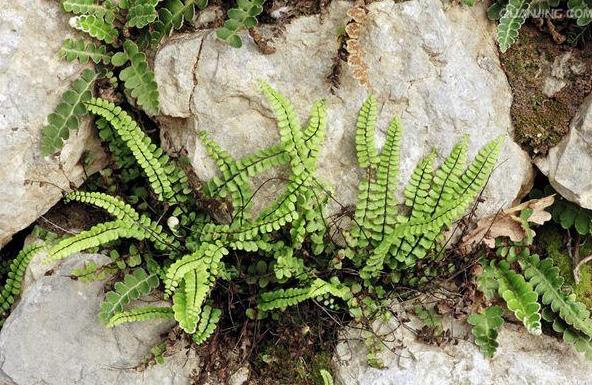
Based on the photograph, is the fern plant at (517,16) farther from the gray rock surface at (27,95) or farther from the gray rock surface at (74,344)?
the gray rock surface at (74,344)

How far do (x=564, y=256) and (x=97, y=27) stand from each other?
4116mm

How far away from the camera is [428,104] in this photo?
5.25 m

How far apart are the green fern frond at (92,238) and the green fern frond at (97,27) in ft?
4.73

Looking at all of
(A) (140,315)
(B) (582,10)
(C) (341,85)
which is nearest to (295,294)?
(A) (140,315)

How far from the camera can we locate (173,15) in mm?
5242

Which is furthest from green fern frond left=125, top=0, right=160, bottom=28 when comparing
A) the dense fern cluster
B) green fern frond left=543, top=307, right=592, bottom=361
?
green fern frond left=543, top=307, right=592, bottom=361

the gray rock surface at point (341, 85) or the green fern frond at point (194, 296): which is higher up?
the gray rock surface at point (341, 85)

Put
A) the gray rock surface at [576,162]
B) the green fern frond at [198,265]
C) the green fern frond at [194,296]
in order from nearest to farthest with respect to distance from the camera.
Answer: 1. the green fern frond at [194,296]
2. the green fern frond at [198,265]
3. the gray rock surface at [576,162]

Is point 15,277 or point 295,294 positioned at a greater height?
point 295,294

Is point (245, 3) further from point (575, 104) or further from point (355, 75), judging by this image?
point (575, 104)

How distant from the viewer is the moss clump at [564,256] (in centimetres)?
536

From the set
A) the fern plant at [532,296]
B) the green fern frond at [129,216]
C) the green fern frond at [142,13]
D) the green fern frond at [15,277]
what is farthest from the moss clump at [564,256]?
the green fern frond at [15,277]

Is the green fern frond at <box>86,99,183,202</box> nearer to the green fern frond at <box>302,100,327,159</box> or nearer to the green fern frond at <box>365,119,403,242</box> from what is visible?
the green fern frond at <box>302,100,327,159</box>

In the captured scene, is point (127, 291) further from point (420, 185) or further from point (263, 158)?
point (420, 185)
